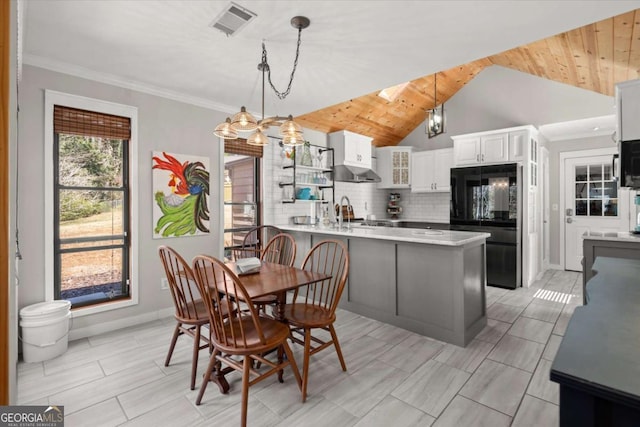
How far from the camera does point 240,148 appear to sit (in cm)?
429

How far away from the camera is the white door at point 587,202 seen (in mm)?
5340

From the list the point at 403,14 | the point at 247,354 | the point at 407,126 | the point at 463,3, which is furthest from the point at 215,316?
the point at 407,126

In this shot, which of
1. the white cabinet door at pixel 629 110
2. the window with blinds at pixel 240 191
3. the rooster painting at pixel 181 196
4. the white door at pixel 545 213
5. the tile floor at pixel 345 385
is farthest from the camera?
the white door at pixel 545 213

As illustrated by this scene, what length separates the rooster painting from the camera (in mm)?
3533

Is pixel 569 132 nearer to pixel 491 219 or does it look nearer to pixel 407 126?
pixel 491 219

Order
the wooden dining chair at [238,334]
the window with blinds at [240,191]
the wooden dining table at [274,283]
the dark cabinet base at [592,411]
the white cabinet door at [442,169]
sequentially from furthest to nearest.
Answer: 1. the white cabinet door at [442,169]
2. the window with blinds at [240,191]
3. the wooden dining table at [274,283]
4. the wooden dining chair at [238,334]
5. the dark cabinet base at [592,411]

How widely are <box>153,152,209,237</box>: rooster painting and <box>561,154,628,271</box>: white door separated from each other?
607cm

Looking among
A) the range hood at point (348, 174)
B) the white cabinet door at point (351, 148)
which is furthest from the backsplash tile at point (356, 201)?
the white cabinet door at point (351, 148)

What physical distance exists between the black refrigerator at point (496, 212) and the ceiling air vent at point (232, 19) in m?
4.27

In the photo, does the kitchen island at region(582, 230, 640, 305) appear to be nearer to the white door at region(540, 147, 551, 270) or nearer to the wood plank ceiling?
the wood plank ceiling

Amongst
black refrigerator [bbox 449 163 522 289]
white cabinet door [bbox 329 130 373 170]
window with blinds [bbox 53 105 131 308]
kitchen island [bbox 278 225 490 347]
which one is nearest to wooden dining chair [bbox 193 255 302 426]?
kitchen island [bbox 278 225 490 347]

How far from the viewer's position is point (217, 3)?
6.86 ft

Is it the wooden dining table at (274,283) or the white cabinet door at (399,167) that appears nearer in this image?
the wooden dining table at (274,283)

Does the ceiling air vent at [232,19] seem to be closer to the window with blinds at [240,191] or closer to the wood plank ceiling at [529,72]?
the window with blinds at [240,191]
